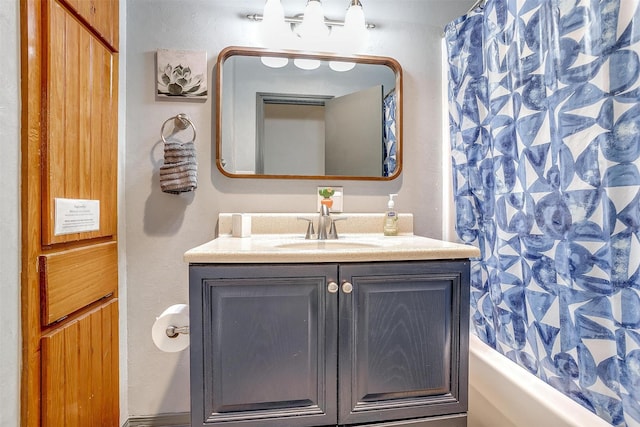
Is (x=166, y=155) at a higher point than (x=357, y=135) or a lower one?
lower

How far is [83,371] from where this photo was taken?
107 centimetres

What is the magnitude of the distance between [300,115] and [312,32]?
0.36 meters

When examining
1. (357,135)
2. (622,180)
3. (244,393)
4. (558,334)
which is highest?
(357,135)

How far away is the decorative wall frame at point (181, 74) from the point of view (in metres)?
1.41

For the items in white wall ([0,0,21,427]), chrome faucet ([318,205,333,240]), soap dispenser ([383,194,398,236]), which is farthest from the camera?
soap dispenser ([383,194,398,236])

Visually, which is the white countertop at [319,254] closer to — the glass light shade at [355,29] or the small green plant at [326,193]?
the small green plant at [326,193]

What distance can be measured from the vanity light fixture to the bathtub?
53.5 inches

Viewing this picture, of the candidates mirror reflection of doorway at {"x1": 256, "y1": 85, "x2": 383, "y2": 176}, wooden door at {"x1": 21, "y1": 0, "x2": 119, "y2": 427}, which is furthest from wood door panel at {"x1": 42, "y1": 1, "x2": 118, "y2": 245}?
mirror reflection of doorway at {"x1": 256, "y1": 85, "x2": 383, "y2": 176}

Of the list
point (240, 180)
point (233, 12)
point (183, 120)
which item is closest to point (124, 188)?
point (183, 120)

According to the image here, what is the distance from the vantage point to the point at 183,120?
141 centimetres

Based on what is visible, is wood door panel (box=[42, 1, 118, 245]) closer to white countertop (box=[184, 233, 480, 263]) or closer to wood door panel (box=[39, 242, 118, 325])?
wood door panel (box=[39, 242, 118, 325])

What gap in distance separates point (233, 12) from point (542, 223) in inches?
58.3

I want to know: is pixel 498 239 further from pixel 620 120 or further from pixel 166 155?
pixel 166 155

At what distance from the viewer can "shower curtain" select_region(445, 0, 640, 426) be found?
79 cm
